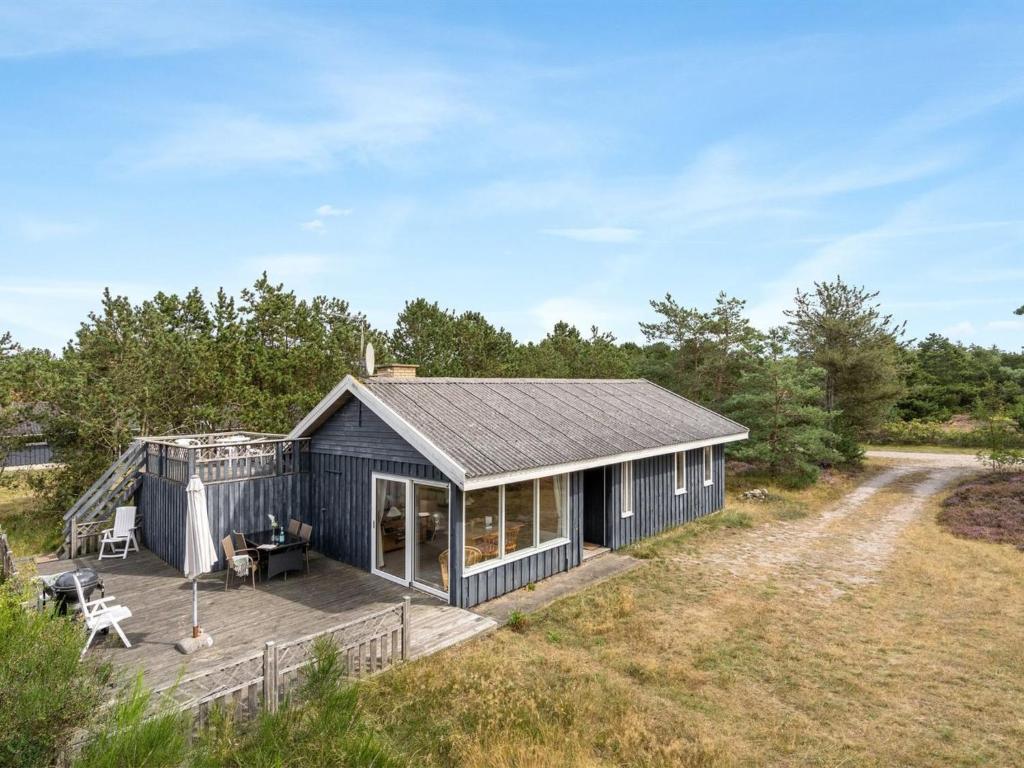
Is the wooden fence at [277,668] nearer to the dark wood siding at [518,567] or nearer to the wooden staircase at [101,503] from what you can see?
the dark wood siding at [518,567]

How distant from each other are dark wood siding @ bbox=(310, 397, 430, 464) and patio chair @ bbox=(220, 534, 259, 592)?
257cm

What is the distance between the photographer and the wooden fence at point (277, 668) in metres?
5.95

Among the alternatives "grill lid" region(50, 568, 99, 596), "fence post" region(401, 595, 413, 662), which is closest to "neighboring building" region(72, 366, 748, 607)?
"fence post" region(401, 595, 413, 662)

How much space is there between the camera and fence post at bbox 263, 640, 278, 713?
20.8ft

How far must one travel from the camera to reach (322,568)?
11656 mm

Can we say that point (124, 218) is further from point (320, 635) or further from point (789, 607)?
point (789, 607)

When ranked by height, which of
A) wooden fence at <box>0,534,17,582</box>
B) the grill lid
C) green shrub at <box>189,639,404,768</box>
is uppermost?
the grill lid

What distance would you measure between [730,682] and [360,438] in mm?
7950

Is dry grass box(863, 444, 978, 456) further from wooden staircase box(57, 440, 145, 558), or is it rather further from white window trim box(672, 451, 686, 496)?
wooden staircase box(57, 440, 145, 558)

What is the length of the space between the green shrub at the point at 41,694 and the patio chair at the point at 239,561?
4.25 m

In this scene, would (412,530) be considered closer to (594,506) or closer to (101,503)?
(594,506)

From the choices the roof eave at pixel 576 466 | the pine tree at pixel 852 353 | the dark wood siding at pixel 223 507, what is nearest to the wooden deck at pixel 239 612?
the dark wood siding at pixel 223 507

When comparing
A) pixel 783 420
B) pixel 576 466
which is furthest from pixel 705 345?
pixel 576 466

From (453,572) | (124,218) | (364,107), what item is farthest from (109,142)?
(453,572)
